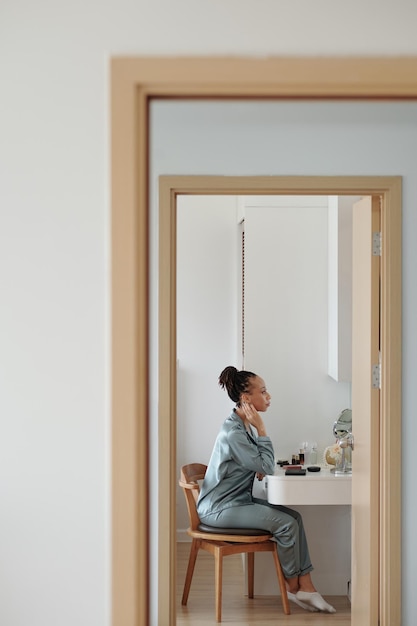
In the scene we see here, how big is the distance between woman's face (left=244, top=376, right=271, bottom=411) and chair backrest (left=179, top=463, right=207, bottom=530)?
1.71ft

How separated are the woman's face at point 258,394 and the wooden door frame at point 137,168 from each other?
2538 mm

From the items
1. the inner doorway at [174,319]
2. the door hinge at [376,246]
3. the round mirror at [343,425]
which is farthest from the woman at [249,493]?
the door hinge at [376,246]

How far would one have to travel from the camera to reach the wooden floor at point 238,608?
3.96 meters

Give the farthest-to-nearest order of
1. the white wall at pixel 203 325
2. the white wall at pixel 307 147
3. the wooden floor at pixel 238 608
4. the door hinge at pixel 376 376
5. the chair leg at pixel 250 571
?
the white wall at pixel 203 325, the chair leg at pixel 250 571, the wooden floor at pixel 238 608, the door hinge at pixel 376 376, the white wall at pixel 307 147

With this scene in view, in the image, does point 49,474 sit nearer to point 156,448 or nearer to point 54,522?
point 54,522

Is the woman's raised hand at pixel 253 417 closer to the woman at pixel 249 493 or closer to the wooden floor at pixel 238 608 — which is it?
the woman at pixel 249 493

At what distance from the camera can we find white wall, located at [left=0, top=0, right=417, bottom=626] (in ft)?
5.09

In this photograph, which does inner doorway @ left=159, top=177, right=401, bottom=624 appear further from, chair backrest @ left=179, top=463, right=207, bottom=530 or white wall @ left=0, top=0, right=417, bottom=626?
white wall @ left=0, top=0, right=417, bottom=626

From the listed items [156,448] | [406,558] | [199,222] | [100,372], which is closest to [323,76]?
[100,372]

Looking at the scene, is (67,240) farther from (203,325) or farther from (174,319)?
(203,325)

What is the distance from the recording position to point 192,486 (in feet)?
13.5

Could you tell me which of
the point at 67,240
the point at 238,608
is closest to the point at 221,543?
the point at 238,608

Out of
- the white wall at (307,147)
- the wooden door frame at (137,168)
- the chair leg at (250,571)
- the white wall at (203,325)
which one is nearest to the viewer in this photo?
the wooden door frame at (137,168)

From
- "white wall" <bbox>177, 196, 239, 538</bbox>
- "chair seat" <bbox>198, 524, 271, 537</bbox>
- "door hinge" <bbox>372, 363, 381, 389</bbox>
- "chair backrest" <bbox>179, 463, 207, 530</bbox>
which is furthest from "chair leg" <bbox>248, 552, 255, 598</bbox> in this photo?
"door hinge" <bbox>372, 363, 381, 389</bbox>
